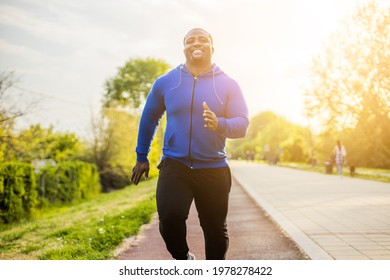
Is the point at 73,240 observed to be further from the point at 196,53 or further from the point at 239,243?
the point at 196,53

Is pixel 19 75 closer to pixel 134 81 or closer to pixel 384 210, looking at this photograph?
pixel 134 81

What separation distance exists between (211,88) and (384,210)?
2792 mm

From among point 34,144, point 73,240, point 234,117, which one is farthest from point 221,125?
point 34,144

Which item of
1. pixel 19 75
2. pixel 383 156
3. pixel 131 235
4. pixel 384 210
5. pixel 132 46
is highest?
pixel 132 46

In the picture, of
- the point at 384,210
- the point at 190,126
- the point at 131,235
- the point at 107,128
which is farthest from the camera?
the point at 107,128

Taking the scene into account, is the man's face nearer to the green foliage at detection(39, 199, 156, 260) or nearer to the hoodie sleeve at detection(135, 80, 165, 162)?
the hoodie sleeve at detection(135, 80, 165, 162)

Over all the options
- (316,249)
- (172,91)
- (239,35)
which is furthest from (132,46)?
(316,249)

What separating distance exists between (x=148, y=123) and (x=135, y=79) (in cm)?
325

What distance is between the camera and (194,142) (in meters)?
3.17

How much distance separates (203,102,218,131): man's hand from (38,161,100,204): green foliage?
32.8 feet

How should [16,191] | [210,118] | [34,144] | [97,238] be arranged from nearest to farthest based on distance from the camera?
[210,118], [97,238], [16,191], [34,144]

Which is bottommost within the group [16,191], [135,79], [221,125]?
[16,191]

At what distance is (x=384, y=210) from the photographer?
16.2ft

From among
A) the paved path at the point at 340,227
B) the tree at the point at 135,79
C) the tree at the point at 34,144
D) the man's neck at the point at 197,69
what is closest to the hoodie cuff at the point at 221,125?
the man's neck at the point at 197,69
